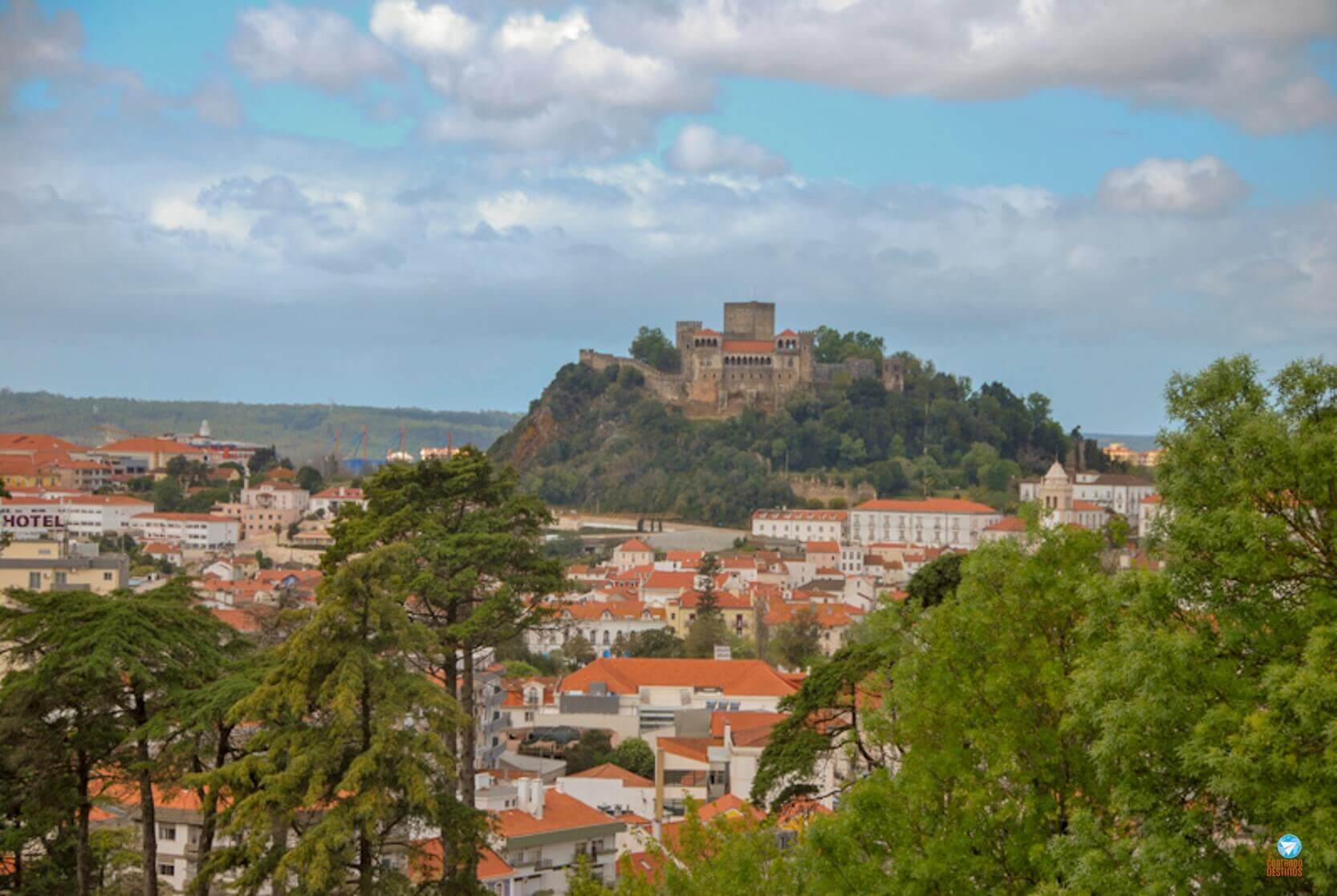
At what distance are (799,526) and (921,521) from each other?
8.63 metres

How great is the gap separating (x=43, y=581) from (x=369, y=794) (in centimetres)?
4808

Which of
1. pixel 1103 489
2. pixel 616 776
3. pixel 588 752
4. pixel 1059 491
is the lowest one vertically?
pixel 588 752

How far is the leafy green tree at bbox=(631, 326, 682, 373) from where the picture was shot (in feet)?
471

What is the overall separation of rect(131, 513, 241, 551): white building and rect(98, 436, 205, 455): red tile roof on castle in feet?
111

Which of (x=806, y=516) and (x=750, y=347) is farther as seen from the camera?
(x=750, y=347)

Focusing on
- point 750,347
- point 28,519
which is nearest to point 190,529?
point 28,519

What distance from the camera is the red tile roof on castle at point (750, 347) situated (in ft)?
463

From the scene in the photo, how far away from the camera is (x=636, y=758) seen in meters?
39.7

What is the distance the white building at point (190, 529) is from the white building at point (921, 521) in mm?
43494

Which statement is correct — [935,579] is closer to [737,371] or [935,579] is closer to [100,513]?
[100,513]

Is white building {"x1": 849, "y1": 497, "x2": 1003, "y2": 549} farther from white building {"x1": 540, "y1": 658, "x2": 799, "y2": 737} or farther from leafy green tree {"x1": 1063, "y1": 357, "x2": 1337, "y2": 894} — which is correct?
leafy green tree {"x1": 1063, "y1": 357, "x2": 1337, "y2": 894}

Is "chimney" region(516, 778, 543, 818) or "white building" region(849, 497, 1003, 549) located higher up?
"white building" region(849, 497, 1003, 549)

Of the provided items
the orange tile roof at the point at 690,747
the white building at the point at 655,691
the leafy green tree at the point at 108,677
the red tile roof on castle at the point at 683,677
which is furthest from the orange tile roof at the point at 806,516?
the leafy green tree at the point at 108,677

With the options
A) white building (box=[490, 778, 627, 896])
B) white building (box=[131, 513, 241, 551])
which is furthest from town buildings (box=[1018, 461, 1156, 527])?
white building (box=[490, 778, 627, 896])
